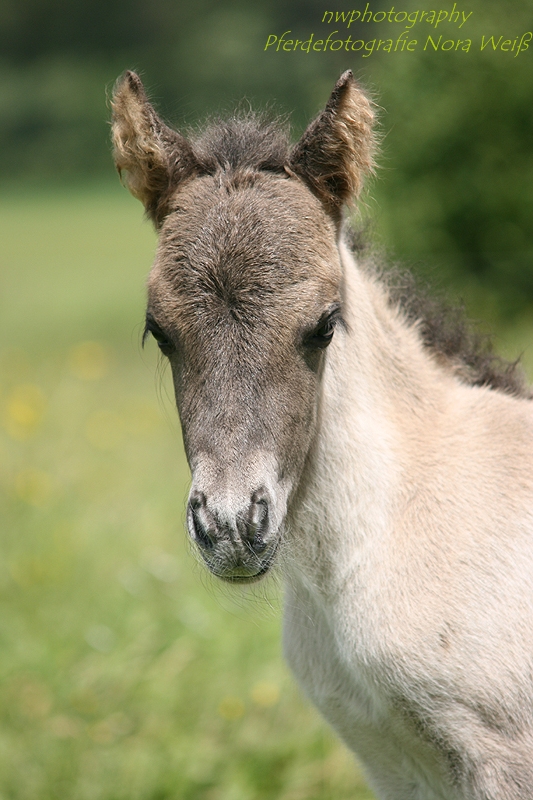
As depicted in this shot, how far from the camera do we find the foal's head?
2.44 meters

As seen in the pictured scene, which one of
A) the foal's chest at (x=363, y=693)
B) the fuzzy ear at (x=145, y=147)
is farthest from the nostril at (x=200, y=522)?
the fuzzy ear at (x=145, y=147)

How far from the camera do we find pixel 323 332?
8.64 feet

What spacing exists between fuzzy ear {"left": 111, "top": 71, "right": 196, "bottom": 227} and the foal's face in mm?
183

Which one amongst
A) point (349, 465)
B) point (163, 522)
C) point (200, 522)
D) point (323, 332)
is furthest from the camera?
point (163, 522)

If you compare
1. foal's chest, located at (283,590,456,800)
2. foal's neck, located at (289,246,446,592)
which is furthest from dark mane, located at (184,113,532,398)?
foal's chest, located at (283,590,456,800)

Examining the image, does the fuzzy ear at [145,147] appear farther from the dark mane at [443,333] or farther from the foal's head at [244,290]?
the dark mane at [443,333]

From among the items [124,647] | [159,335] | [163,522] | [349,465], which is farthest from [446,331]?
[163,522]

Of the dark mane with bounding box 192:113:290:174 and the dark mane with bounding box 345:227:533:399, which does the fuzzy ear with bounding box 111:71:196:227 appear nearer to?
the dark mane with bounding box 192:113:290:174

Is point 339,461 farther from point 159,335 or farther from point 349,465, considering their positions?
point 159,335

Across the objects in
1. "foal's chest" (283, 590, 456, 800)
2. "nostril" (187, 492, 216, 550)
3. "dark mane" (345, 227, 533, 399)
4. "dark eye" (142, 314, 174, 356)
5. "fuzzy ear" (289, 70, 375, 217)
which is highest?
"fuzzy ear" (289, 70, 375, 217)

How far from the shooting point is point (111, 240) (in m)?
36.6

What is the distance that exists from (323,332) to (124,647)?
263 cm

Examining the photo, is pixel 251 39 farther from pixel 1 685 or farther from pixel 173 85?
pixel 1 685

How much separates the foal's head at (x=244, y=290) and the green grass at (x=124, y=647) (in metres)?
0.38
